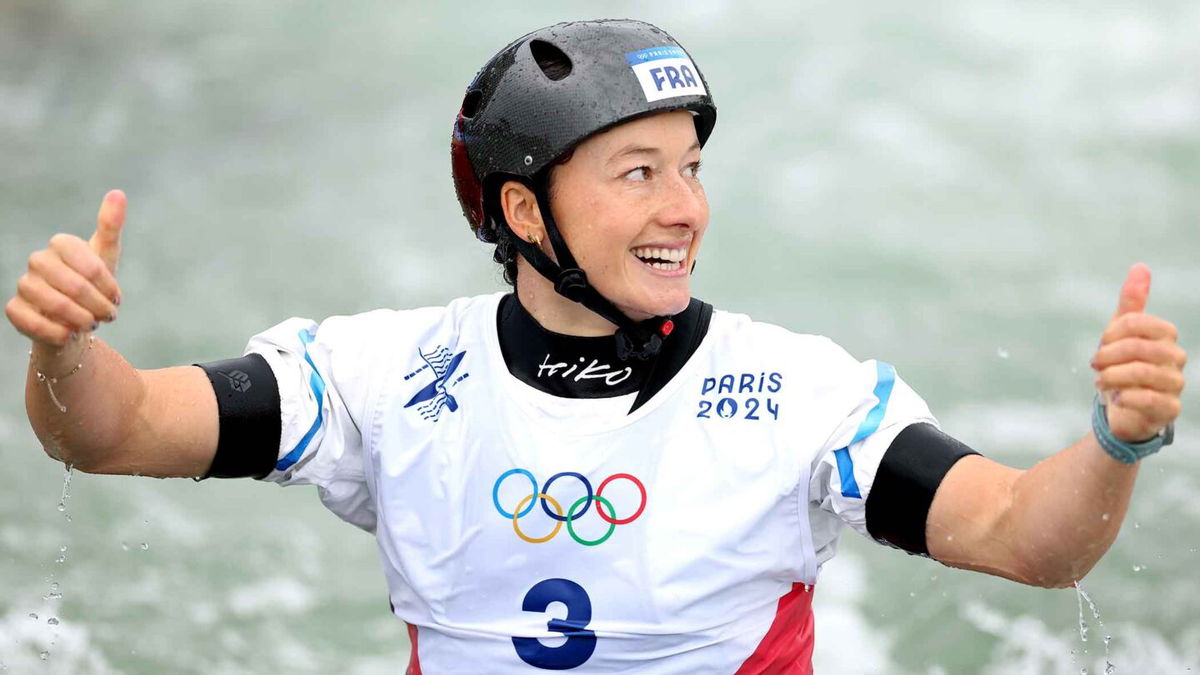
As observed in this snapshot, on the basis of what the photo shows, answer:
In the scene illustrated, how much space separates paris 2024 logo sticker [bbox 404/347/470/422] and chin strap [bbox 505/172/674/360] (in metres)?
0.28

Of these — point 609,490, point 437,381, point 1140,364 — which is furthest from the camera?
point 437,381

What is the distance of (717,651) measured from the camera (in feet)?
10.6

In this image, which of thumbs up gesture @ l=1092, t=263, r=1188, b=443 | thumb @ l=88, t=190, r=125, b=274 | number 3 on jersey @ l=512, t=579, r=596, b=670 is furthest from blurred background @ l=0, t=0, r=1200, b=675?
thumbs up gesture @ l=1092, t=263, r=1188, b=443

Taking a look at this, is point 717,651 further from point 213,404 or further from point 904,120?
point 904,120

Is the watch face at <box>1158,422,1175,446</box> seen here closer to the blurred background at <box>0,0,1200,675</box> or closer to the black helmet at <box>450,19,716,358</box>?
the black helmet at <box>450,19,716,358</box>

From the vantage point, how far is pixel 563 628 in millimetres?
3217

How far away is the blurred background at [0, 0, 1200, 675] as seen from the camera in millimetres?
6703

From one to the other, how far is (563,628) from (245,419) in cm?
76

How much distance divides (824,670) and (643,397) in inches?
131

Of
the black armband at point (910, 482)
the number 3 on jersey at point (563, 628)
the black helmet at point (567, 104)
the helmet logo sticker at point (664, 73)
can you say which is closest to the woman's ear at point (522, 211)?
the black helmet at point (567, 104)

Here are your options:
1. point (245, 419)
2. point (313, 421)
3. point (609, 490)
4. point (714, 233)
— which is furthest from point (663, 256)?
point (714, 233)

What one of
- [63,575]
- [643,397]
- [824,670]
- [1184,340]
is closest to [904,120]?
[1184,340]

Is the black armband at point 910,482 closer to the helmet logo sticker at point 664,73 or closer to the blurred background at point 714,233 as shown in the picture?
the helmet logo sticker at point 664,73

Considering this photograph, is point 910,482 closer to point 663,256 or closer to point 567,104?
point 663,256
